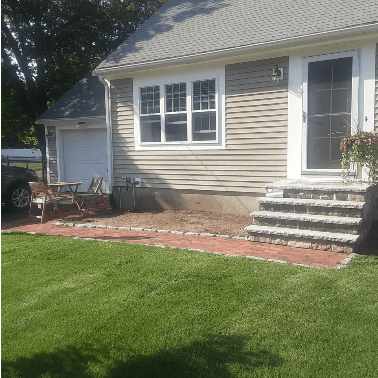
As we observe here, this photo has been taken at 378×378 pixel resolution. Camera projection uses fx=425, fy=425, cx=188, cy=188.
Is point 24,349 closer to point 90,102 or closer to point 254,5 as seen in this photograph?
point 254,5

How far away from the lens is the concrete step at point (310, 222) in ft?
19.9

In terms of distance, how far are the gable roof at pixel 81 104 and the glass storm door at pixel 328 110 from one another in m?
6.50

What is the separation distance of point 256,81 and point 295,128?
1.29 metres

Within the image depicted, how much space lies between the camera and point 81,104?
13.9 metres

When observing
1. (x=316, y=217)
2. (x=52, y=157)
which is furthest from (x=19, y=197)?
(x=316, y=217)

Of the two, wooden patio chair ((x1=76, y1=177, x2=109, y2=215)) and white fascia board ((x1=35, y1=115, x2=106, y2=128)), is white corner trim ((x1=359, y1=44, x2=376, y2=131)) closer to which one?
wooden patio chair ((x1=76, y1=177, x2=109, y2=215))

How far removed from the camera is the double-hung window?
9492 mm

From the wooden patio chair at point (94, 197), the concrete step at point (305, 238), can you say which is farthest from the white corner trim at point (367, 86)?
the wooden patio chair at point (94, 197)

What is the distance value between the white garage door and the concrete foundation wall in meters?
2.35

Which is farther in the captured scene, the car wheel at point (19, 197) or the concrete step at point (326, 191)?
the car wheel at point (19, 197)

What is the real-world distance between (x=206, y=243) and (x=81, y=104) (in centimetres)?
886

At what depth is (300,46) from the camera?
802 cm

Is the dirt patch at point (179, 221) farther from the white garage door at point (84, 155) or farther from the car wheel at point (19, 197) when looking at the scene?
the white garage door at point (84, 155)

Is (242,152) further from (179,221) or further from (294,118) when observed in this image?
(179,221)
